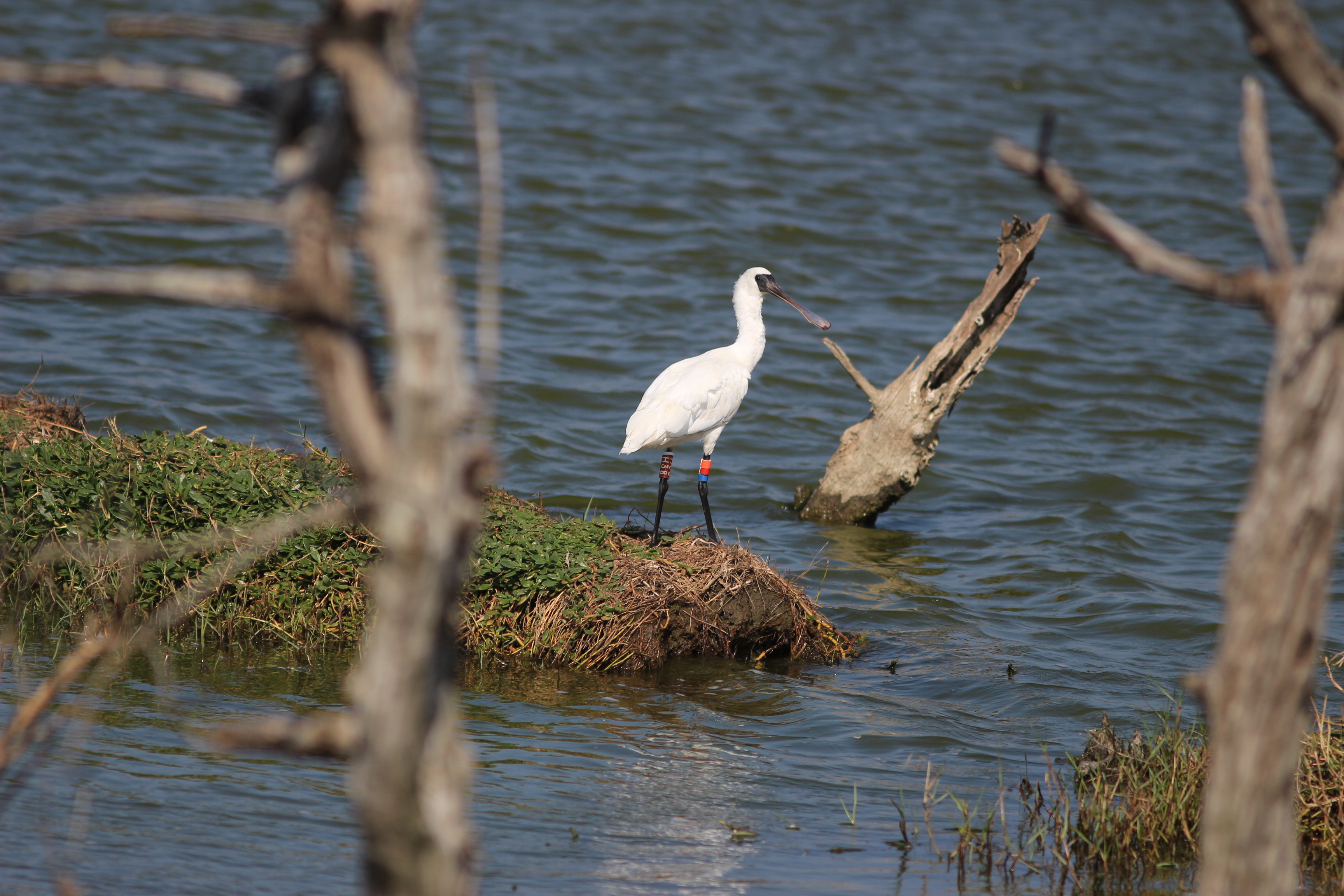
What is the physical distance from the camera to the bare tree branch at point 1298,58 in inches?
79.0

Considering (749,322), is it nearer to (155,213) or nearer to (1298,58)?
(1298,58)

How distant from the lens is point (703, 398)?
319 inches

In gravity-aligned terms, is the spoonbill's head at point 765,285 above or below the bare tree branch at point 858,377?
above

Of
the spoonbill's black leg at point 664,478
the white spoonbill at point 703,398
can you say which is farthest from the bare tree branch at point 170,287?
the spoonbill's black leg at point 664,478

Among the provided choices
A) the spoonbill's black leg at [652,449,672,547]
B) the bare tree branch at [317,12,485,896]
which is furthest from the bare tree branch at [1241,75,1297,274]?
the spoonbill's black leg at [652,449,672,547]

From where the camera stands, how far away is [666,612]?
21.3 ft

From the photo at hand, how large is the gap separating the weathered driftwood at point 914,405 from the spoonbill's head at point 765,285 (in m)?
0.50

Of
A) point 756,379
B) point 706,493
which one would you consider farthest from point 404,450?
point 756,379

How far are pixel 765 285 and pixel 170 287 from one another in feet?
25.4

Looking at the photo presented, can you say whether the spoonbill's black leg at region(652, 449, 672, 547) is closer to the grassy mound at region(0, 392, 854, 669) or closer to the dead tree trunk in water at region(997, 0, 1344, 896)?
the grassy mound at region(0, 392, 854, 669)

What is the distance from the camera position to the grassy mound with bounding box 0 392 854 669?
247 inches

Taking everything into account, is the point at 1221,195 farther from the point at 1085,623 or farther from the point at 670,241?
the point at 1085,623

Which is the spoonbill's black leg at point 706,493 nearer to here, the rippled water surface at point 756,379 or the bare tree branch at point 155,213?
the rippled water surface at point 756,379

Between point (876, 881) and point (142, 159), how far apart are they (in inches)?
660
